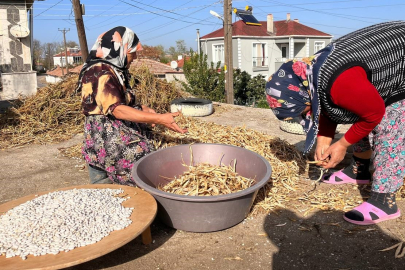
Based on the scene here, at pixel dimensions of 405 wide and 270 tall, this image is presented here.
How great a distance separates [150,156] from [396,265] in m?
1.87

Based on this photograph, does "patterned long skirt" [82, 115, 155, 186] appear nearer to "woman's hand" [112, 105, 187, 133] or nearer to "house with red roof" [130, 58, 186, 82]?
"woman's hand" [112, 105, 187, 133]

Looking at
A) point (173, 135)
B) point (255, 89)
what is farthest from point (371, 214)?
point (255, 89)

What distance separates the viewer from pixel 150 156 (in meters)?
2.79

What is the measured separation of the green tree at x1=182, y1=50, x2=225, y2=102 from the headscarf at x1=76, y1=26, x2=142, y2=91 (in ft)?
40.0

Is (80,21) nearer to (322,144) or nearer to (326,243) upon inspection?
(322,144)

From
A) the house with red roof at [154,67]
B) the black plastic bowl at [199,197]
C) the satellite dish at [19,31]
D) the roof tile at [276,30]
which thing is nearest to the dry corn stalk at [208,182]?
the black plastic bowl at [199,197]

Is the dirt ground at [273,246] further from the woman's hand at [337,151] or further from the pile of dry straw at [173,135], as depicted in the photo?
the woman's hand at [337,151]

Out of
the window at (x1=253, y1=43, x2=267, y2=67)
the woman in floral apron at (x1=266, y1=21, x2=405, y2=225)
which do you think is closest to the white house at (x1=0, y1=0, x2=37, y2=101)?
the woman in floral apron at (x1=266, y1=21, x2=405, y2=225)

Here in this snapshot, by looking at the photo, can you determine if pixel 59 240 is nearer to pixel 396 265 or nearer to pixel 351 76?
pixel 351 76

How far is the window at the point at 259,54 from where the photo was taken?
31250 millimetres

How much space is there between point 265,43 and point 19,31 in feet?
76.0

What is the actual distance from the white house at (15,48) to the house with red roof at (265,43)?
1955cm

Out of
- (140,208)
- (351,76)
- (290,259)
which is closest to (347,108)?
(351,76)

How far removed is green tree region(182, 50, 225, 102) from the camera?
15.0 meters
